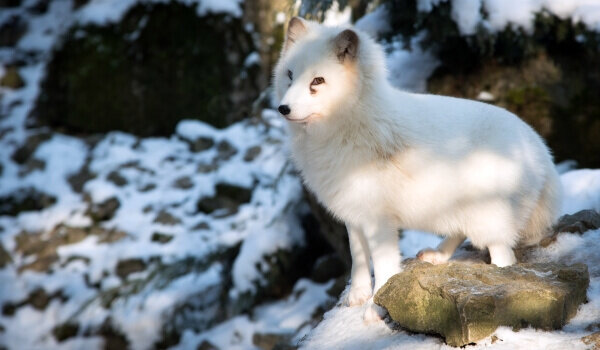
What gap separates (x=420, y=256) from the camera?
3.39 metres

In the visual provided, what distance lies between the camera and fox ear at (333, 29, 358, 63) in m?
2.79

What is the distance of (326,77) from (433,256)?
125cm

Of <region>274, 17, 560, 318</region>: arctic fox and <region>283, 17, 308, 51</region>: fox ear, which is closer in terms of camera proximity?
<region>274, 17, 560, 318</region>: arctic fox

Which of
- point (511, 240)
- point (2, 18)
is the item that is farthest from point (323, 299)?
point (2, 18)

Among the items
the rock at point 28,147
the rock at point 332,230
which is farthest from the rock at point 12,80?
the rock at point 332,230

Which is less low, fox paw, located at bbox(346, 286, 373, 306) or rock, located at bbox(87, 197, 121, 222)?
rock, located at bbox(87, 197, 121, 222)

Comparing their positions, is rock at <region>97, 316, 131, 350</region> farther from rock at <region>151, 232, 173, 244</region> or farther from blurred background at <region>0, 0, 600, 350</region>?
rock at <region>151, 232, 173, 244</region>

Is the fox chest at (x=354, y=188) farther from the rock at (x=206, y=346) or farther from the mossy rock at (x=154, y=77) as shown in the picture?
the mossy rock at (x=154, y=77)

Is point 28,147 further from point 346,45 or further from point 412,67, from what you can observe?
point 346,45

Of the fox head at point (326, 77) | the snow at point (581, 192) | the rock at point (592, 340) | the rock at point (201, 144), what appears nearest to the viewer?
the rock at point (592, 340)

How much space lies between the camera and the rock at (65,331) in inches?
246

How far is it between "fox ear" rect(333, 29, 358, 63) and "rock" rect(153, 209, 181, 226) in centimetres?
485

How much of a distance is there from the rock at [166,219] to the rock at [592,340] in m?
5.73

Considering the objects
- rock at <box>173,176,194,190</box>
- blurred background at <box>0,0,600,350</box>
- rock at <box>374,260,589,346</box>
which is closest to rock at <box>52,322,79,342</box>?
blurred background at <box>0,0,600,350</box>
